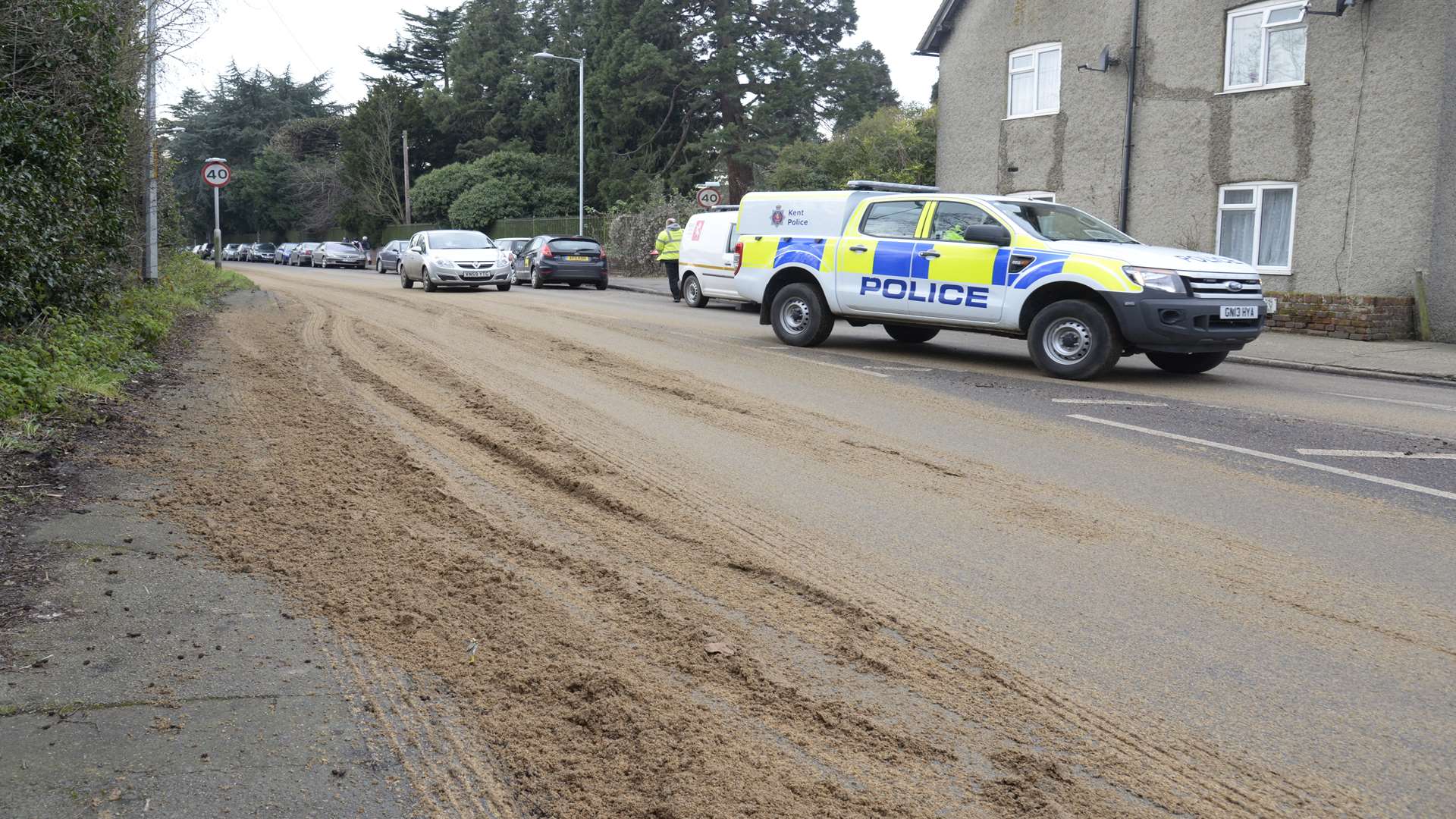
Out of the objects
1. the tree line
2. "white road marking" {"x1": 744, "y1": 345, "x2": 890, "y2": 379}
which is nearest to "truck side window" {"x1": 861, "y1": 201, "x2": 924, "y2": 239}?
"white road marking" {"x1": 744, "y1": 345, "x2": 890, "y2": 379}

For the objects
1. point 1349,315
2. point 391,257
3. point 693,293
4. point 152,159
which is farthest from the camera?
point 391,257

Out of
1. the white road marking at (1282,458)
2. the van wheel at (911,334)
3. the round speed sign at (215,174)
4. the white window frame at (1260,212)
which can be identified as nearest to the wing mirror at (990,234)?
the van wheel at (911,334)

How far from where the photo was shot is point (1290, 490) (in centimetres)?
659

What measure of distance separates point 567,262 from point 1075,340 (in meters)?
19.8

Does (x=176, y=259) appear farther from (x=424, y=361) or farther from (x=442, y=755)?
(x=442, y=755)

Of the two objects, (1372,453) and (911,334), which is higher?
(911,334)

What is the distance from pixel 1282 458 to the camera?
7.53 metres

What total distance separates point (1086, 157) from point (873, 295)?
11.2 m

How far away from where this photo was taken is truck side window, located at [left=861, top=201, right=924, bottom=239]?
13305mm

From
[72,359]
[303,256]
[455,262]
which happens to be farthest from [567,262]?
[303,256]

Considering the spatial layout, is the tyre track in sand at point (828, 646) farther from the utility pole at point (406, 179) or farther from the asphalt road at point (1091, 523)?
the utility pole at point (406, 179)

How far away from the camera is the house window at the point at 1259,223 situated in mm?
19578

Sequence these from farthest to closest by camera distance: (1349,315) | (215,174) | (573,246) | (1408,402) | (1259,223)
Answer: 1. (215,174)
2. (573,246)
3. (1259,223)
4. (1349,315)
5. (1408,402)

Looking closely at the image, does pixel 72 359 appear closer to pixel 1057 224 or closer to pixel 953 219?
pixel 953 219
